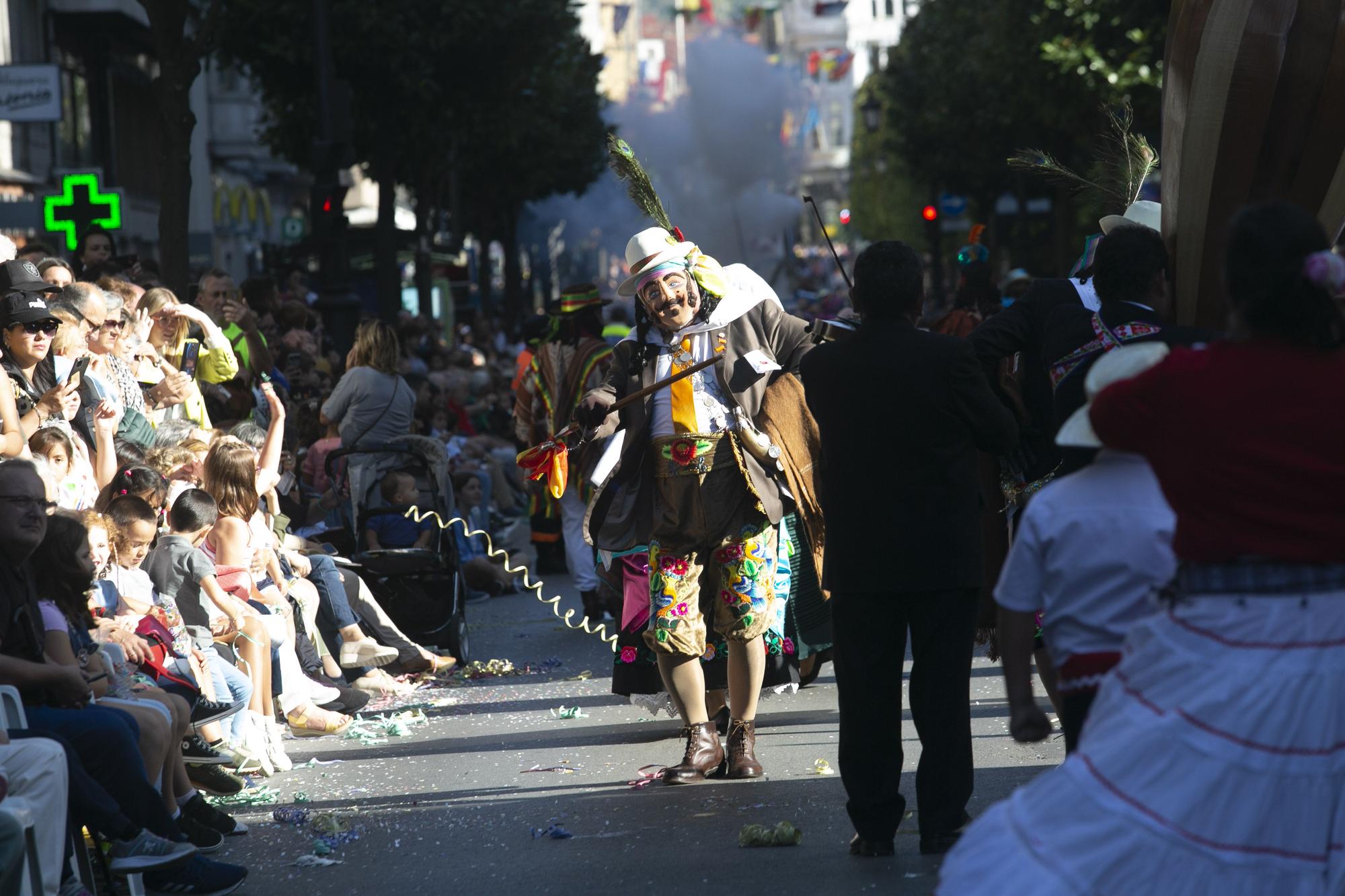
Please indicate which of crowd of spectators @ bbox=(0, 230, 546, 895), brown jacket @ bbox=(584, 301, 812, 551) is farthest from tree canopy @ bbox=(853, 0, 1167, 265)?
crowd of spectators @ bbox=(0, 230, 546, 895)

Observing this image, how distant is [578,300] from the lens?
11.7m

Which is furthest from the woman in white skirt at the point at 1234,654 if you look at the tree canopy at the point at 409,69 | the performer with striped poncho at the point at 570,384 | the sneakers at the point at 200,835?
the tree canopy at the point at 409,69

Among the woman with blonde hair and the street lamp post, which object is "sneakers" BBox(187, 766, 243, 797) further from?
the street lamp post

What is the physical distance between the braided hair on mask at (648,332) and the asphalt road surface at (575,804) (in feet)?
5.39

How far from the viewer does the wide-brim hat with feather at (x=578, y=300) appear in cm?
1167

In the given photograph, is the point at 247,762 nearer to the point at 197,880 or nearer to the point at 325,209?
the point at 197,880

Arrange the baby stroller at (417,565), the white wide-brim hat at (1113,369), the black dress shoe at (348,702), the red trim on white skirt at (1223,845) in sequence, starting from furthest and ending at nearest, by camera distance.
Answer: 1. the baby stroller at (417,565)
2. the black dress shoe at (348,702)
3. the white wide-brim hat at (1113,369)
4. the red trim on white skirt at (1223,845)

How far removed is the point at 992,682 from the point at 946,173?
36781 mm

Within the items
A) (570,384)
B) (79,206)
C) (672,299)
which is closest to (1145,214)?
(672,299)

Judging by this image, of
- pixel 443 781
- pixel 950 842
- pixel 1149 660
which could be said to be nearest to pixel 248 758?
pixel 443 781

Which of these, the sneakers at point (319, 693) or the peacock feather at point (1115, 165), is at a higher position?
the peacock feather at point (1115, 165)

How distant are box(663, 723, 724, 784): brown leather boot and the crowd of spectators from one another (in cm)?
167

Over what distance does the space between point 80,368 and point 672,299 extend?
2901 millimetres

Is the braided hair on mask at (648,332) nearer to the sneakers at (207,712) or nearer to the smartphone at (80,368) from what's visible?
the sneakers at (207,712)
